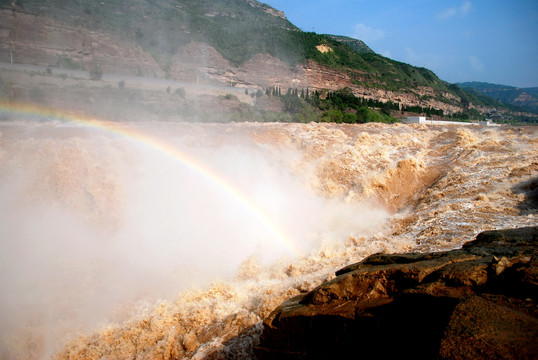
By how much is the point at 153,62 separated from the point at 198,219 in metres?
34.9

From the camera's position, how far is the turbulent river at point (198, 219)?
4704 millimetres

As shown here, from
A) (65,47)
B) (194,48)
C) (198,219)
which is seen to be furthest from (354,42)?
(198,219)

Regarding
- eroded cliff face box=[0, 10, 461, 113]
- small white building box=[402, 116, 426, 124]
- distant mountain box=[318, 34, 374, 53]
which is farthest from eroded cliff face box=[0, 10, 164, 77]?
distant mountain box=[318, 34, 374, 53]

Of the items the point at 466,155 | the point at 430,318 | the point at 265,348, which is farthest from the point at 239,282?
the point at 466,155

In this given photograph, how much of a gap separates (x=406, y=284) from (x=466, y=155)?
31.0 ft

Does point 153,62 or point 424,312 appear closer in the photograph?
point 424,312

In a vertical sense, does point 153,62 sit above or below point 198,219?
above

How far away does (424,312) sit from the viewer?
86.6 inches

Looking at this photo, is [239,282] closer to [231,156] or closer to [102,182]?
[102,182]

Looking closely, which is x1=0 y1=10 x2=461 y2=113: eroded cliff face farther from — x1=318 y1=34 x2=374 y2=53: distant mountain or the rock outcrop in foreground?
x1=318 y1=34 x2=374 y2=53: distant mountain

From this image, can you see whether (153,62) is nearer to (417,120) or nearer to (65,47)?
(65,47)

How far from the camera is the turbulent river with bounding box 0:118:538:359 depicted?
4.70 metres

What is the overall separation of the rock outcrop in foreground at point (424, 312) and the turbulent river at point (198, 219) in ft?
4.54

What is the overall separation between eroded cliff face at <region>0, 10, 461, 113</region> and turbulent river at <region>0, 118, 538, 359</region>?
2506 centimetres
